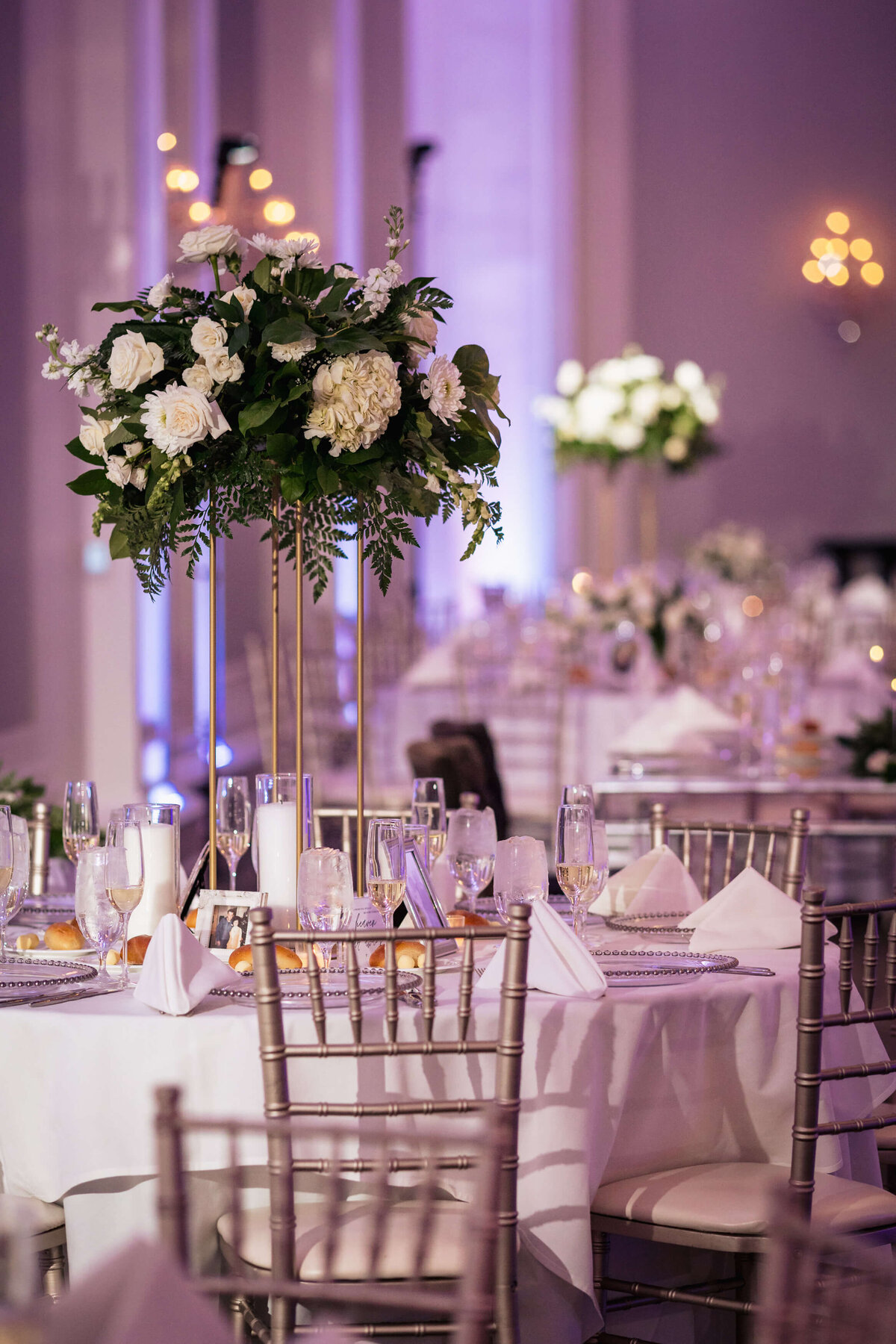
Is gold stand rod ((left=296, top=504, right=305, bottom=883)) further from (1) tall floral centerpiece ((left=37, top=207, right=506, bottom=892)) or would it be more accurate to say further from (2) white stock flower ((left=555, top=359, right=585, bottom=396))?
(2) white stock flower ((left=555, top=359, right=585, bottom=396))

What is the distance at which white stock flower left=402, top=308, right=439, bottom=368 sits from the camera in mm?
2344

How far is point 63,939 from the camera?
2414 mm

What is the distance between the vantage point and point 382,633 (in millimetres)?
8867

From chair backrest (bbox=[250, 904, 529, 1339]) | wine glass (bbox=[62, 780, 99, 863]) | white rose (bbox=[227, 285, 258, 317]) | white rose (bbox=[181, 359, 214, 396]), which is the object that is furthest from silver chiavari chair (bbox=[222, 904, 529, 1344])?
white rose (bbox=[227, 285, 258, 317])

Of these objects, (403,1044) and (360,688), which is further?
(360,688)

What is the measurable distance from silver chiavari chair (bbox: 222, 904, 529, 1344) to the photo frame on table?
411 millimetres

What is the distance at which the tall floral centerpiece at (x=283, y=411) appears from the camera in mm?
2254

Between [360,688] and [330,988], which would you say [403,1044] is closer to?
[330,988]

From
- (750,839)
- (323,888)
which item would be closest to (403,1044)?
(323,888)

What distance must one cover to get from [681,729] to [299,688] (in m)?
2.74

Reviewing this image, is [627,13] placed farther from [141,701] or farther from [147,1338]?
[147,1338]

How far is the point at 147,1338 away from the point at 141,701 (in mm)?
4925

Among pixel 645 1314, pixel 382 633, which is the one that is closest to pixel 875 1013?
pixel 645 1314

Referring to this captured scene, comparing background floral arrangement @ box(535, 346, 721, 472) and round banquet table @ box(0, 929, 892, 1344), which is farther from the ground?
background floral arrangement @ box(535, 346, 721, 472)
